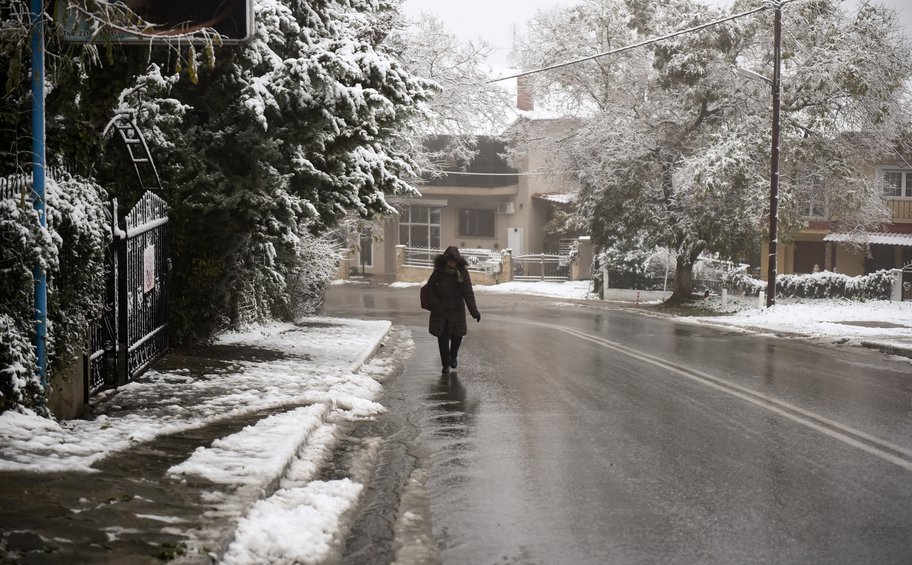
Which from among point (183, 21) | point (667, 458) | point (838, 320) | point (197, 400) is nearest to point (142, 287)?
point (197, 400)

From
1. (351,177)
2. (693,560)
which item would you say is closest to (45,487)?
(693,560)

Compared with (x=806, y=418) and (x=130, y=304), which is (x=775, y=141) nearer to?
(x=806, y=418)

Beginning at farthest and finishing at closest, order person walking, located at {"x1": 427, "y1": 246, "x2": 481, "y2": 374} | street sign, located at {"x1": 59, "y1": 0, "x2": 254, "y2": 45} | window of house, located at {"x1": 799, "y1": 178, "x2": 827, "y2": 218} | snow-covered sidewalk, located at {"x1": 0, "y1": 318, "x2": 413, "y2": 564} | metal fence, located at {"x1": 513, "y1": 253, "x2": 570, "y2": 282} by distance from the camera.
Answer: metal fence, located at {"x1": 513, "y1": 253, "x2": 570, "y2": 282}
window of house, located at {"x1": 799, "y1": 178, "x2": 827, "y2": 218}
person walking, located at {"x1": 427, "y1": 246, "x2": 481, "y2": 374}
street sign, located at {"x1": 59, "y1": 0, "x2": 254, "y2": 45}
snow-covered sidewalk, located at {"x1": 0, "y1": 318, "x2": 413, "y2": 564}

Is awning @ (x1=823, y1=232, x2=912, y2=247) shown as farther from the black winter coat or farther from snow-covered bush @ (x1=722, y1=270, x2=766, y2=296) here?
the black winter coat

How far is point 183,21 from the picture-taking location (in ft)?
27.9

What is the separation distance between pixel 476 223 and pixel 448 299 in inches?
1664

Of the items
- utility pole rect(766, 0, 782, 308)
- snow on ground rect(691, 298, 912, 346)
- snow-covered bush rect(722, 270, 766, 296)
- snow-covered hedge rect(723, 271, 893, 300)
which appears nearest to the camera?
snow on ground rect(691, 298, 912, 346)

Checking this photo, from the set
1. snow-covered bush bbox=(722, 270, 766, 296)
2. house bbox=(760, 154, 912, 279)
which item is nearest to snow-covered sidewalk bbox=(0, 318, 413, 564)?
snow-covered bush bbox=(722, 270, 766, 296)

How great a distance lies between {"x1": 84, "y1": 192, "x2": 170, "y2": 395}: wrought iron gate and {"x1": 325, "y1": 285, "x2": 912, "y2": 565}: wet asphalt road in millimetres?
3182

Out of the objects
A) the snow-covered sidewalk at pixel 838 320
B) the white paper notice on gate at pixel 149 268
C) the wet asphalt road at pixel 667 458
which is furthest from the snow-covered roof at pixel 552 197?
the white paper notice on gate at pixel 149 268

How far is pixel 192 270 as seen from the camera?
Answer: 1360 cm

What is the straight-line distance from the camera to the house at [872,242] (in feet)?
129

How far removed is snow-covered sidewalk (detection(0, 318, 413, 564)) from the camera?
223 inches

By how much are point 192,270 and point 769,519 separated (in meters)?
9.47
